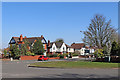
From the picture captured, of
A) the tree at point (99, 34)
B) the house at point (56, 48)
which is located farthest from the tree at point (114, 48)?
the house at point (56, 48)

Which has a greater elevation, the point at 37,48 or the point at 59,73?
the point at 37,48

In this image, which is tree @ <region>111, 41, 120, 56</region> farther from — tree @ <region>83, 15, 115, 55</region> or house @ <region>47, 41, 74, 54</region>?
house @ <region>47, 41, 74, 54</region>

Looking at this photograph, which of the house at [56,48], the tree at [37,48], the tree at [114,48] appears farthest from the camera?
the house at [56,48]

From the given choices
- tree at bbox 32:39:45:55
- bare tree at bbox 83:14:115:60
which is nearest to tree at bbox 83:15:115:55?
bare tree at bbox 83:14:115:60

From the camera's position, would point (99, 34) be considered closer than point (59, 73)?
No

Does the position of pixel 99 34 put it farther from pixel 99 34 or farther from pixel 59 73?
pixel 59 73

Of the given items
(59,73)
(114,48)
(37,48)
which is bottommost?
(59,73)

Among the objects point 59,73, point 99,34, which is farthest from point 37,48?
point 59,73

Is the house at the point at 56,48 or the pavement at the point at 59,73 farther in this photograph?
the house at the point at 56,48

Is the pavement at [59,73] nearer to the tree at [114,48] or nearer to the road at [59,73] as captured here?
the road at [59,73]

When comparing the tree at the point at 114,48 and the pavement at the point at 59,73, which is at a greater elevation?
the tree at the point at 114,48

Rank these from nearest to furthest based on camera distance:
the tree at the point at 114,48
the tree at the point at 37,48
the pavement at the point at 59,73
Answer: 1. the pavement at the point at 59,73
2. the tree at the point at 114,48
3. the tree at the point at 37,48

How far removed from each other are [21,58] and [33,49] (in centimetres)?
1147

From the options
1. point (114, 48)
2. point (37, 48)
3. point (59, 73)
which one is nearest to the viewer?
point (59, 73)
